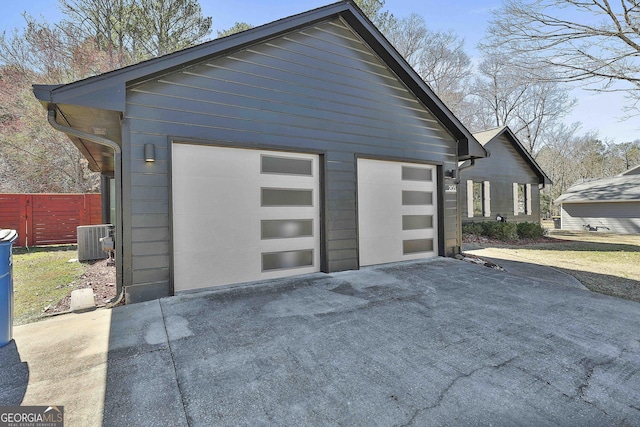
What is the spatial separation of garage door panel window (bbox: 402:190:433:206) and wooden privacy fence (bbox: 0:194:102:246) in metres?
10.5

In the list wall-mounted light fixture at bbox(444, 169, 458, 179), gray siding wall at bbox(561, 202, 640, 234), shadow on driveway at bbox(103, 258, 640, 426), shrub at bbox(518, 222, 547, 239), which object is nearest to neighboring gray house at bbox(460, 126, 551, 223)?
shrub at bbox(518, 222, 547, 239)

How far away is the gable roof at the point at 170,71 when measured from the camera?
335 centimetres

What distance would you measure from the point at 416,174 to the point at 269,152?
3.32m

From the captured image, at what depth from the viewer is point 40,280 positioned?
522cm

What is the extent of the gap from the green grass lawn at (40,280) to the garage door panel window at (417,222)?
231 inches

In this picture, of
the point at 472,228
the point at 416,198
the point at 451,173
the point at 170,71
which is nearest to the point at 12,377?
the point at 170,71

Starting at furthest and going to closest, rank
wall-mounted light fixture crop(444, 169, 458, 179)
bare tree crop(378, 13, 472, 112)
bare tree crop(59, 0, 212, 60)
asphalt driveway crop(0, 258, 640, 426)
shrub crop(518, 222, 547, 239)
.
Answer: bare tree crop(378, 13, 472, 112) → shrub crop(518, 222, 547, 239) → bare tree crop(59, 0, 212, 60) → wall-mounted light fixture crop(444, 169, 458, 179) → asphalt driveway crop(0, 258, 640, 426)

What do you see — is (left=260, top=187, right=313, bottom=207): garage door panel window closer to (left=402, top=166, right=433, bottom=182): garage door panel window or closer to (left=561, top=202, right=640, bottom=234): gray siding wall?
(left=402, top=166, right=433, bottom=182): garage door panel window

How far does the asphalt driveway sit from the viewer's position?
1.77 meters

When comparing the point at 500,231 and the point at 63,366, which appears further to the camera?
the point at 500,231

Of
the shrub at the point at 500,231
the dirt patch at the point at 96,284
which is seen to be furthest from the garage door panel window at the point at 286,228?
the shrub at the point at 500,231

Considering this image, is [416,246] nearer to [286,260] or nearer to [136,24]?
[286,260]

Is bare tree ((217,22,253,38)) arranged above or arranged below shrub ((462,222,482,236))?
above

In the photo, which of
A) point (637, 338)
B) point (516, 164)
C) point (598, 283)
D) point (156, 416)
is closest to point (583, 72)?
point (516, 164)
